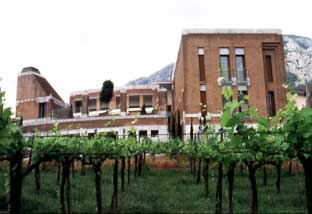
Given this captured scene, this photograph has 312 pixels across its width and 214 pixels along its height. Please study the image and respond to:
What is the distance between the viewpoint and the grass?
13051 mm

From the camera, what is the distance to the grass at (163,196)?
13051 millimetres

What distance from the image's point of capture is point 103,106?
46219mm

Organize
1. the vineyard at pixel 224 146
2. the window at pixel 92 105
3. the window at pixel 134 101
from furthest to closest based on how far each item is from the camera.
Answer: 1. the window at pixel 92 105
2. the window at pixel 134 101
3. the vineyard at pixel 224 146

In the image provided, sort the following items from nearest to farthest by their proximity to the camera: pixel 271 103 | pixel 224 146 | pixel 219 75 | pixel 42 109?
pixel 224 146 < pixel 219 75 < pixel 271 103 < pixel 42 109

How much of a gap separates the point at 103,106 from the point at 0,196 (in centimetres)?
3246

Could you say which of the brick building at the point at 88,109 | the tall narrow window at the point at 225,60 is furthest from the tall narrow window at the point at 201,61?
the brick building at the point at 88,109

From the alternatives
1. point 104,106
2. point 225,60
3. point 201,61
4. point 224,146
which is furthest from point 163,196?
point 104,106

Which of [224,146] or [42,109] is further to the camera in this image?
[42,109]

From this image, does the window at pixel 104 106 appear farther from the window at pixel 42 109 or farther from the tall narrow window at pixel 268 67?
the tall narrow window at pixel 268 67

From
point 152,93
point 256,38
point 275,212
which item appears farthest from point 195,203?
point 152,93

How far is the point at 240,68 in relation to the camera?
103 feet

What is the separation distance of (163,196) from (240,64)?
1942cm

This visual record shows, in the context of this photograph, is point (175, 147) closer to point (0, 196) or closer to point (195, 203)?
point (195, 203)

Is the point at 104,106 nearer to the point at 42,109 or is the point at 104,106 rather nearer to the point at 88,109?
the point at 88,109
